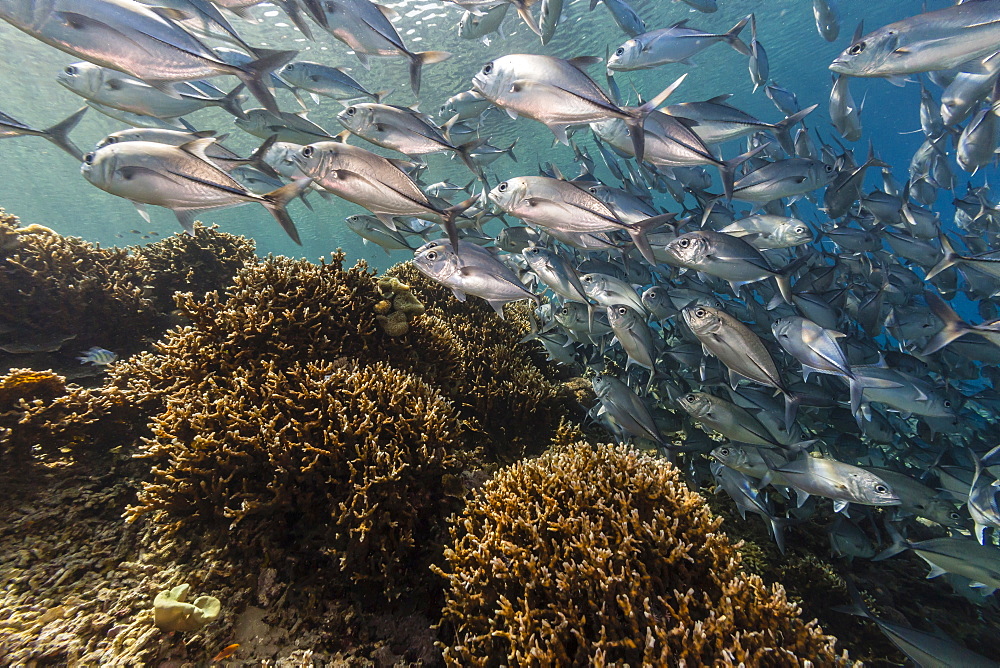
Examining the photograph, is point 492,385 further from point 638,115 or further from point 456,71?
point 456,71

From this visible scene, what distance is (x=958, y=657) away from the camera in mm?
2613

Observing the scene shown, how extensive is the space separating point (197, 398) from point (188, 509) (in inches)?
34.7

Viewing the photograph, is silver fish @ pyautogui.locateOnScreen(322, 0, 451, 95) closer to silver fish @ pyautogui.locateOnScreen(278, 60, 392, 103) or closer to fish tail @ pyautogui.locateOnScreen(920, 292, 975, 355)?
silver fish @ pyautogui.locateOnScreen(278, 60, 392, 103)

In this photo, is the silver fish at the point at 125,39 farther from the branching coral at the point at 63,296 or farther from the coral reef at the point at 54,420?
the branching coral at the point at 63,296

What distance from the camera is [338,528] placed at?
2.86 m

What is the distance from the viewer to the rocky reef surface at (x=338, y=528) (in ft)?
7.56

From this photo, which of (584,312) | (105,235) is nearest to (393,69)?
(584,312)

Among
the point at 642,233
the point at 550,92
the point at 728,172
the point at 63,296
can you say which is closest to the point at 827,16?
the point at 728,172

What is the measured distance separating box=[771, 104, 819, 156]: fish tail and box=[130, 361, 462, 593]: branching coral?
16.3 feet

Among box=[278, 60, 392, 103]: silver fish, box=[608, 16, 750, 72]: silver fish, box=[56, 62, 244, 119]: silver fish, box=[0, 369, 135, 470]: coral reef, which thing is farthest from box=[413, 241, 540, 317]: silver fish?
box=[0, 369, 135, 470]: coral reef

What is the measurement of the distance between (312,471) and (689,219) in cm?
482

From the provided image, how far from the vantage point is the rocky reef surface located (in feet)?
7.56

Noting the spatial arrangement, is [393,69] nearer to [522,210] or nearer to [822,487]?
[522,210]

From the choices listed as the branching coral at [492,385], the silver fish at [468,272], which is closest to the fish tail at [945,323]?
the branching coral at [492,385]
